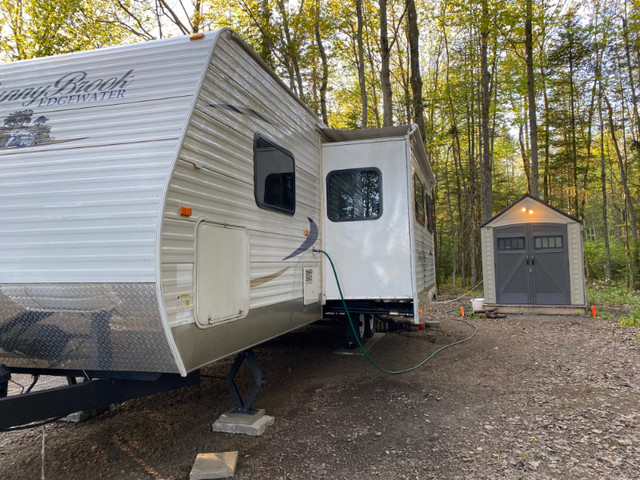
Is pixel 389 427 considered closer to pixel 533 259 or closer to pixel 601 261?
pixel 533 259

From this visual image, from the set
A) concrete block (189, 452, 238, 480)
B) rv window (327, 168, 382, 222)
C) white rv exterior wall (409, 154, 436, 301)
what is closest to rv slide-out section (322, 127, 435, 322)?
rv window (327, 168, 382, 222)

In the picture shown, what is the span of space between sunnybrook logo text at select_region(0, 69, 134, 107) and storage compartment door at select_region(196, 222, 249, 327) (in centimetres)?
107

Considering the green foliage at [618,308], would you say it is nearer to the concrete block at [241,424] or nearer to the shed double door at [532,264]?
the shed double door at [532,264]

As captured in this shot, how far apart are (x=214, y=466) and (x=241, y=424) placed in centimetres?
63

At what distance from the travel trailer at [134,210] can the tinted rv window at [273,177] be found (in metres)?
0.03

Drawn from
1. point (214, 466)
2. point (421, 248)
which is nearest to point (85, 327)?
point (214, 466)

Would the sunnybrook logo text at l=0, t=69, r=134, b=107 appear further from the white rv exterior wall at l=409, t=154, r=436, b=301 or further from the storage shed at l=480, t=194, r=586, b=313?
the storage shed at l=480, t=194, r=586, b=313

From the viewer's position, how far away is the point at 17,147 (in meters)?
2.77

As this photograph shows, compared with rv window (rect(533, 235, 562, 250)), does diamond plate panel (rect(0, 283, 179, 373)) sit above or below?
below

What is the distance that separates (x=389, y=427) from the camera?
382 cm

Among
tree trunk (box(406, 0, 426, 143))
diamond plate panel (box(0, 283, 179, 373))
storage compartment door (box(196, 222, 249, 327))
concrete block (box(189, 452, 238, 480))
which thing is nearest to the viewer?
diamond plate panel (box(0, 283, 179, 373))

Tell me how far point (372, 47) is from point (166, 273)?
16.9 m

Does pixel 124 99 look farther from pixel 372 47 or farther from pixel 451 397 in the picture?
pixel 372 47

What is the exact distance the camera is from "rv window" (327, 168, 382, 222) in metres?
5.22
